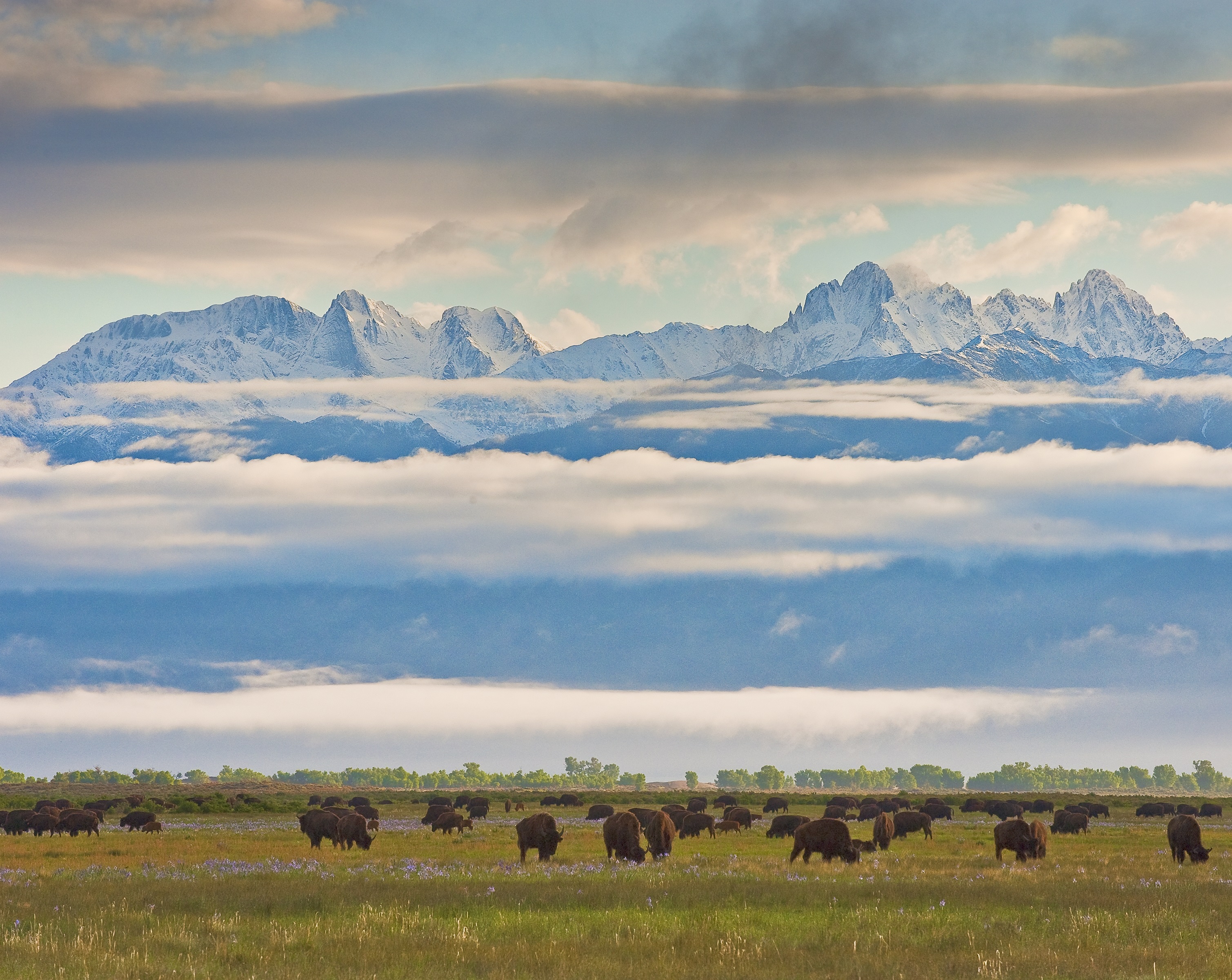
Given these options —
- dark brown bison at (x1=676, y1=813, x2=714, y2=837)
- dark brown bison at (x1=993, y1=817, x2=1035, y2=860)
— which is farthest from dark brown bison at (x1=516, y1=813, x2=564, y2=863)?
dark brown bison at (x1=676, y1=813, x2=714, y2=837)

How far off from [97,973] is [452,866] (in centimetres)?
Answer: 2133

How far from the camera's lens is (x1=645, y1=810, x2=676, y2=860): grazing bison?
51.8 meters

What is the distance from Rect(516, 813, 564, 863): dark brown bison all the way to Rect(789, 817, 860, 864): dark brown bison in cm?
859

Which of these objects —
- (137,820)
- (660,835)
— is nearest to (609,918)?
(660,835)

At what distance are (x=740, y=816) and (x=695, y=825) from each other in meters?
10.5

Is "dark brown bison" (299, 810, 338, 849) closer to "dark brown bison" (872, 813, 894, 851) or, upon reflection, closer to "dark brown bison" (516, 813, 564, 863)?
"dark brown bison" (516, 813, 564, 863)

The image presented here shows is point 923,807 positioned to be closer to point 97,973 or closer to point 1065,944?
point 1065,944

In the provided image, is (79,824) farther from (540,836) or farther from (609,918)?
(609,918)

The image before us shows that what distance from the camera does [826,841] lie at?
4841 centimetres

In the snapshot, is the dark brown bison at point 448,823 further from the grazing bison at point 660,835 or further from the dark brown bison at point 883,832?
the dark brown bison at point 883,832

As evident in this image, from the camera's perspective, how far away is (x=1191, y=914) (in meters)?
33.1

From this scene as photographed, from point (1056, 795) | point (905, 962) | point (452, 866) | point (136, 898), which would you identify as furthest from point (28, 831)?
point (1056, 795)

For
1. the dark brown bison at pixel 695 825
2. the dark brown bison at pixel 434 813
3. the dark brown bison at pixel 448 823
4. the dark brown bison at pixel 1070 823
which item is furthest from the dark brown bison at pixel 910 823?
the dark brown bison at pixel 434 813

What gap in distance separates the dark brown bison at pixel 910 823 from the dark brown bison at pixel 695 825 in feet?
31.4
